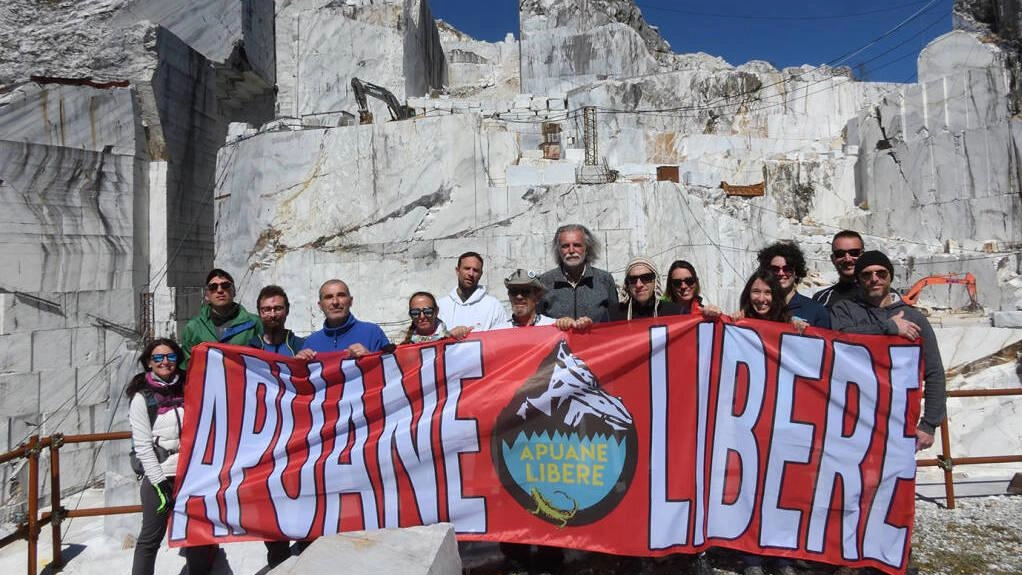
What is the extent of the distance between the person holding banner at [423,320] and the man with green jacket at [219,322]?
1208 mm

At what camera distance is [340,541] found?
3.17 m

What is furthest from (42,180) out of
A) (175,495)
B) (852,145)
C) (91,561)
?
(852,145)

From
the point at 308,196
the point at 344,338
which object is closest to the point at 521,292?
the point at 344,338

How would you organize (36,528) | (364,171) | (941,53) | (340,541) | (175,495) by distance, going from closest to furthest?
1. (340,541)
2. (175,495)
3. (36,528)
4. (364,171)
5. (941,53)

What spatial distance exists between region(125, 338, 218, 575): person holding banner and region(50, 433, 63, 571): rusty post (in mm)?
993

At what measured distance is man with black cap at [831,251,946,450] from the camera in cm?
361

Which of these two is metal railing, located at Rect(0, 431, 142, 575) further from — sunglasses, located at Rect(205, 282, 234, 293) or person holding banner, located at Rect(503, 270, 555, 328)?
person holding banner, located at Rect(503, 270, 555, 328)

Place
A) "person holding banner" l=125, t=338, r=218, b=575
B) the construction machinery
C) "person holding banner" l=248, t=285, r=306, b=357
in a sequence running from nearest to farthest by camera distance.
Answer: "person holding banner" l=125, t=338, r=218, b=575 → "person holding banner" l=248, t=285, r=306, b=357 → the construction machinery

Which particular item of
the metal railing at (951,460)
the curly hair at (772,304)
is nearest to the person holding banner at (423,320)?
the curly hair at (772,304)

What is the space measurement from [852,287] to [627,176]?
1096 cm

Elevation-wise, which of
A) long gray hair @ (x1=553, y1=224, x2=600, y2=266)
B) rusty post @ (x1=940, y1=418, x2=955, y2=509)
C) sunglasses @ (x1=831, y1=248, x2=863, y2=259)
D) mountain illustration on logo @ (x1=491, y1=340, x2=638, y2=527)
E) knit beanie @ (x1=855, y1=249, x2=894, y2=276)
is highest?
long gray hair @ (x1=553, y1=224, x2=600, y2=266)

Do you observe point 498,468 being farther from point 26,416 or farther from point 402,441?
point 26,416

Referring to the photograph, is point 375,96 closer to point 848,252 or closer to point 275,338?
point 275,338

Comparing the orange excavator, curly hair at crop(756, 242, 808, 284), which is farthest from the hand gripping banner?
the orange excavator
